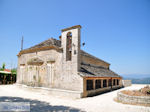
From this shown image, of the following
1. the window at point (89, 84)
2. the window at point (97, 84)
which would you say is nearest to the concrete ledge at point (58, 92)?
the window at point (89, 84)

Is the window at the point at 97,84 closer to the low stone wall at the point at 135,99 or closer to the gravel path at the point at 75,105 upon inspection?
the gravel path at the point at 75,105

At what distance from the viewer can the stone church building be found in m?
→ 11.7

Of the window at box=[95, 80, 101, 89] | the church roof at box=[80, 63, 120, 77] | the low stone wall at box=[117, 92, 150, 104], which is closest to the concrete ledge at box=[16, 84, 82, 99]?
the church roof at box=[80, 63, 120, 77]

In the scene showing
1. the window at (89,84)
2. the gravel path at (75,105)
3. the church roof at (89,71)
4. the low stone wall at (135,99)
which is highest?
the church roof at (89,71)

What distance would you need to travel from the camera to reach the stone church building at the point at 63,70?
11742 millimetres

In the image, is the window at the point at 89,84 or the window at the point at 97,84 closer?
the window at the point at 89,84

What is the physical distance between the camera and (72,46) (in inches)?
487

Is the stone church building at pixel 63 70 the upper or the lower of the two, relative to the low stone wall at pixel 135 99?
upper

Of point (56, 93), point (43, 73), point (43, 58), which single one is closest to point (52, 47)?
point (43, 58)

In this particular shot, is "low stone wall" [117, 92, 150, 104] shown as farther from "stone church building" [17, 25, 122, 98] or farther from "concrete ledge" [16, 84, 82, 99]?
"concrete ledge" [16, 84, 82, 99]

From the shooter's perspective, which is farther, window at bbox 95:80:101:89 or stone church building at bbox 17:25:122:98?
window at bbox 95:80:101:89

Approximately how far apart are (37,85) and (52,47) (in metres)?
5.50

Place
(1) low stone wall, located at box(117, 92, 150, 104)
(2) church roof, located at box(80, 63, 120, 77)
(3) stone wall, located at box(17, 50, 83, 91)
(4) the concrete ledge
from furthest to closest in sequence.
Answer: (2) church roof, located at box(80, 63, 120, 77) < (3) stone wall, located at box(17, 50, 83, 91) < (4) the concrete ledge < (1) low stone wall, located at box(117, 92, 150, 104)

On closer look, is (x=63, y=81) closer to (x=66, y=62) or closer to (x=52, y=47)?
(x=66, y=62)
